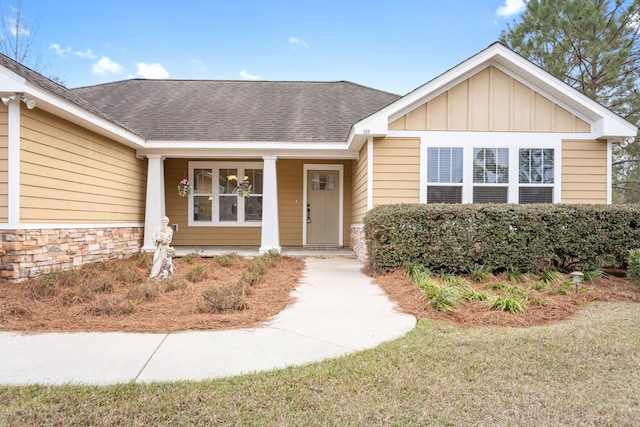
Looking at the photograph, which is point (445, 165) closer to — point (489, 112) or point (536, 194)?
point (489, 112)

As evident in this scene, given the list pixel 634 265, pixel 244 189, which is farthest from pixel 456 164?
pixel 244 189

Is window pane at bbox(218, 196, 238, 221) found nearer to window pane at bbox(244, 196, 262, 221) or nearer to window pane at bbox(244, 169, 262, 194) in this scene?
window pane at bbox(244, 196, 262, 221)

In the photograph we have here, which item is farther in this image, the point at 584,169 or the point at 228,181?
the point at 228,181

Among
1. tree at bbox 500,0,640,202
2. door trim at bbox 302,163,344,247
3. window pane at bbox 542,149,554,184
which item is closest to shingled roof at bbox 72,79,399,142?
door trim at bbox 302,163,344,247

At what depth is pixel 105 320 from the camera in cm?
394

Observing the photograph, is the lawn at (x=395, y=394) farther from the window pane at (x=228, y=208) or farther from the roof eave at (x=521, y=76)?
the window pane at (x=228, y=208)

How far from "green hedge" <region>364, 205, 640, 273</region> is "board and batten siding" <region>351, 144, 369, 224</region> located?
1.92 meters

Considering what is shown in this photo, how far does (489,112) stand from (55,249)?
8725 millimetres

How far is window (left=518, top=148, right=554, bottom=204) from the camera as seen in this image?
786 cm

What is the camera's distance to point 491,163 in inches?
311

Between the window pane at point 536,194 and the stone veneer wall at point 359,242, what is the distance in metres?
3.46

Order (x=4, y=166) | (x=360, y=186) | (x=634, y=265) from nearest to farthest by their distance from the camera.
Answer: (x=4, y=166) → (x=634, y=265) → (x=360, y=186)

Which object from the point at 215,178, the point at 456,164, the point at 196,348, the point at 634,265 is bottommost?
the point at 196,348

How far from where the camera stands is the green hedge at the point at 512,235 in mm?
6410
